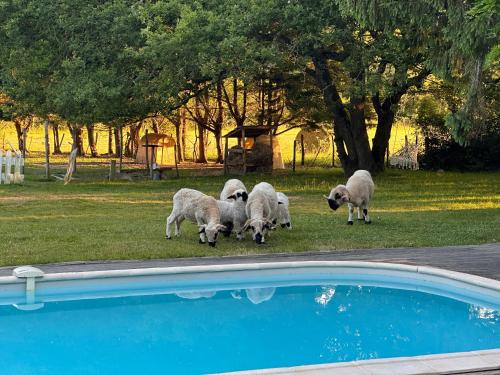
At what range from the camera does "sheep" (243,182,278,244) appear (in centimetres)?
1291

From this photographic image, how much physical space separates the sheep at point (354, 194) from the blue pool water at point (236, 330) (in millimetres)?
4749

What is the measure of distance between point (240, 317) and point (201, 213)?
396 centimetres

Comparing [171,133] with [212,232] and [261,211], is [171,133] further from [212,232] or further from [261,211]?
[212,232]

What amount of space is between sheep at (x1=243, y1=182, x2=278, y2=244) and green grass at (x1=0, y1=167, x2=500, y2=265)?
0.28 m

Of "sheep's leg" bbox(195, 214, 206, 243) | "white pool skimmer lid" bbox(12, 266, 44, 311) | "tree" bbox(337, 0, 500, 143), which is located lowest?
"white pool skimmer lid" bbox(12, 266, 44, 311)

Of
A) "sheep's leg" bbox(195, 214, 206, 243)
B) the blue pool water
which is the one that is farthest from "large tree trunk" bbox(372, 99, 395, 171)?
the blue pool water

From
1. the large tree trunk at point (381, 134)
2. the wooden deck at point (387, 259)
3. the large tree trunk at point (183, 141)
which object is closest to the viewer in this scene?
the wooden deck at point (387, 259)

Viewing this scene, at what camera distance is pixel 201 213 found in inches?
516

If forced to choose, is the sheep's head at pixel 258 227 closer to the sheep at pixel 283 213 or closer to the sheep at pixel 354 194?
the sheep at pixel 283 213

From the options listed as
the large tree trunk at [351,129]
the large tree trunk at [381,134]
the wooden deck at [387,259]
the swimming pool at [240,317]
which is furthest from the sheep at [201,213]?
the large tree trunk at [381,134]

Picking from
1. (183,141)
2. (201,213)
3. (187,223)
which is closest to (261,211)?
(201,213)

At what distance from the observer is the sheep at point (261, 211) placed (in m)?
12.9

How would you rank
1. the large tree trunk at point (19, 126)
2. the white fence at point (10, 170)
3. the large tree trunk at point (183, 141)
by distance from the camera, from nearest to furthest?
the white fence at point (10, 170) → the large tree trunk at point (19, 126) → the large tree trunk at point (183, 141)

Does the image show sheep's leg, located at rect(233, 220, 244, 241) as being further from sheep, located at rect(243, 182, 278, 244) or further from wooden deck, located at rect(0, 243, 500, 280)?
wooden deck, located at rect(0, 243, 500, 280)
